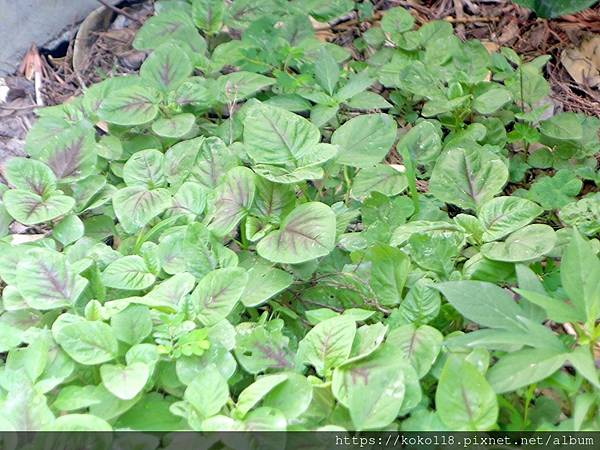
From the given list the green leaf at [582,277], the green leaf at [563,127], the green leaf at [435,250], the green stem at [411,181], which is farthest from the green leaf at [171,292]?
the green leaf at [563,127]

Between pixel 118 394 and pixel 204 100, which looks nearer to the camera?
pixel 118 394

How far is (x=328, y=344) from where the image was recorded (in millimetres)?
1379

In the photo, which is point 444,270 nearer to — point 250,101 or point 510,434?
point 510,434

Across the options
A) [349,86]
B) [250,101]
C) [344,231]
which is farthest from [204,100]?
[344,231]

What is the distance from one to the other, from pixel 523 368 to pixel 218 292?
0.56 m

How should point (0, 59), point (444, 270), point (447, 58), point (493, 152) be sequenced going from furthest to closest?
point (0, 59), point (447, 58), point (493, 152), point (444, 270)

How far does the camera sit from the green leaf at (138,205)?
1675mm

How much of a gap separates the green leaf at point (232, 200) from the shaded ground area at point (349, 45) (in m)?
0.79

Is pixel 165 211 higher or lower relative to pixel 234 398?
higher

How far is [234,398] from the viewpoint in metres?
1.44

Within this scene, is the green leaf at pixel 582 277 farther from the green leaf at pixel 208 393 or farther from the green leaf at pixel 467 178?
the green leaf at pixel 208 393

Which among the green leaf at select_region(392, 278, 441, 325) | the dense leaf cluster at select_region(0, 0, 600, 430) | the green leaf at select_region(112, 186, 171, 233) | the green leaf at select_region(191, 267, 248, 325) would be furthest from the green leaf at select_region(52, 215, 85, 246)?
the green leaf at select_region(392, 278, 441, 325)

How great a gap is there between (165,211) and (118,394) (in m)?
0.56

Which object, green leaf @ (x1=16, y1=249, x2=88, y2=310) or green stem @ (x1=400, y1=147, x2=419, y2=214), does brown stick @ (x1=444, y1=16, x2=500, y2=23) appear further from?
green leaf @ (x1=16, y1=249, x2=88, y2=310)
